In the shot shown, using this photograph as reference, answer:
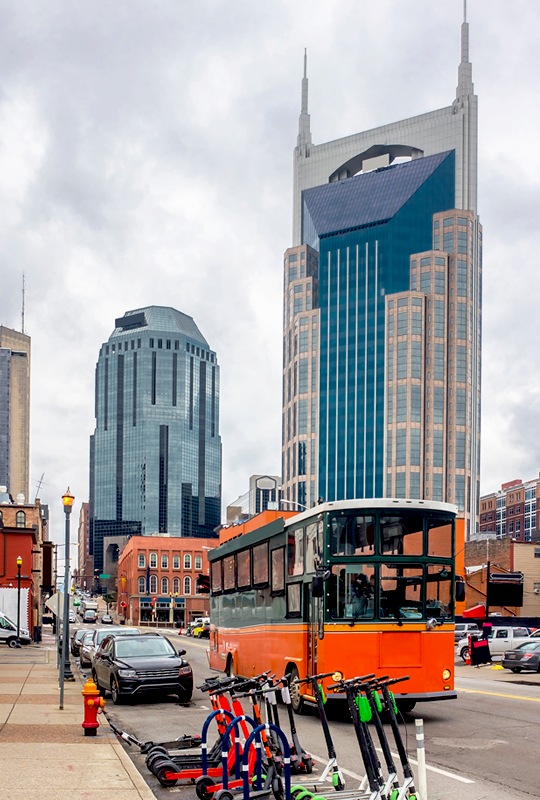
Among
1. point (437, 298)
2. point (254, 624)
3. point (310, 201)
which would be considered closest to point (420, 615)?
point (254, 624)

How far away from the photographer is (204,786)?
361 inches

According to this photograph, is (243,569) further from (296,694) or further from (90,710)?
(90,710)

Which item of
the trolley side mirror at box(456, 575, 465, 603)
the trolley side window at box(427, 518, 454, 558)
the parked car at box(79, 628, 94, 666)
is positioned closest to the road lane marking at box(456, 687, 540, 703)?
the trolley side mirror at box(456, 575, 465, 603)

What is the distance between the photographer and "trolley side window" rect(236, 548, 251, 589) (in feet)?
66.8

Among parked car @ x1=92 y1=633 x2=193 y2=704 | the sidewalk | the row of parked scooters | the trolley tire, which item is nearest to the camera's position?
the row of parked scooters

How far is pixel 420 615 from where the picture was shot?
49.6 ft

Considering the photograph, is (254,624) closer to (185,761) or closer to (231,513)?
(185,761)

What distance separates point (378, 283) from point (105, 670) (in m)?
135

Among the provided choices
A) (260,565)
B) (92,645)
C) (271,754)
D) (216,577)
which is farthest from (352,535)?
(92,645)

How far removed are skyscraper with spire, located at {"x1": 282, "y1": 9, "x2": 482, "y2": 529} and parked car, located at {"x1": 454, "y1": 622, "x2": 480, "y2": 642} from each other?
90.3 metres

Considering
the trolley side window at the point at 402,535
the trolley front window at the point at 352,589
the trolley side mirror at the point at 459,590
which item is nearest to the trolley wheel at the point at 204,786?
the trolley front window at the point at 352,589

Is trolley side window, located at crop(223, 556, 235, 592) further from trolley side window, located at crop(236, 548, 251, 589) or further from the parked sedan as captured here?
the parked sedan

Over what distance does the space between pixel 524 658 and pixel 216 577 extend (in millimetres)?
12774

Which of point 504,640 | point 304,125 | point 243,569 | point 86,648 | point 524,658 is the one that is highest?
point 304,125
